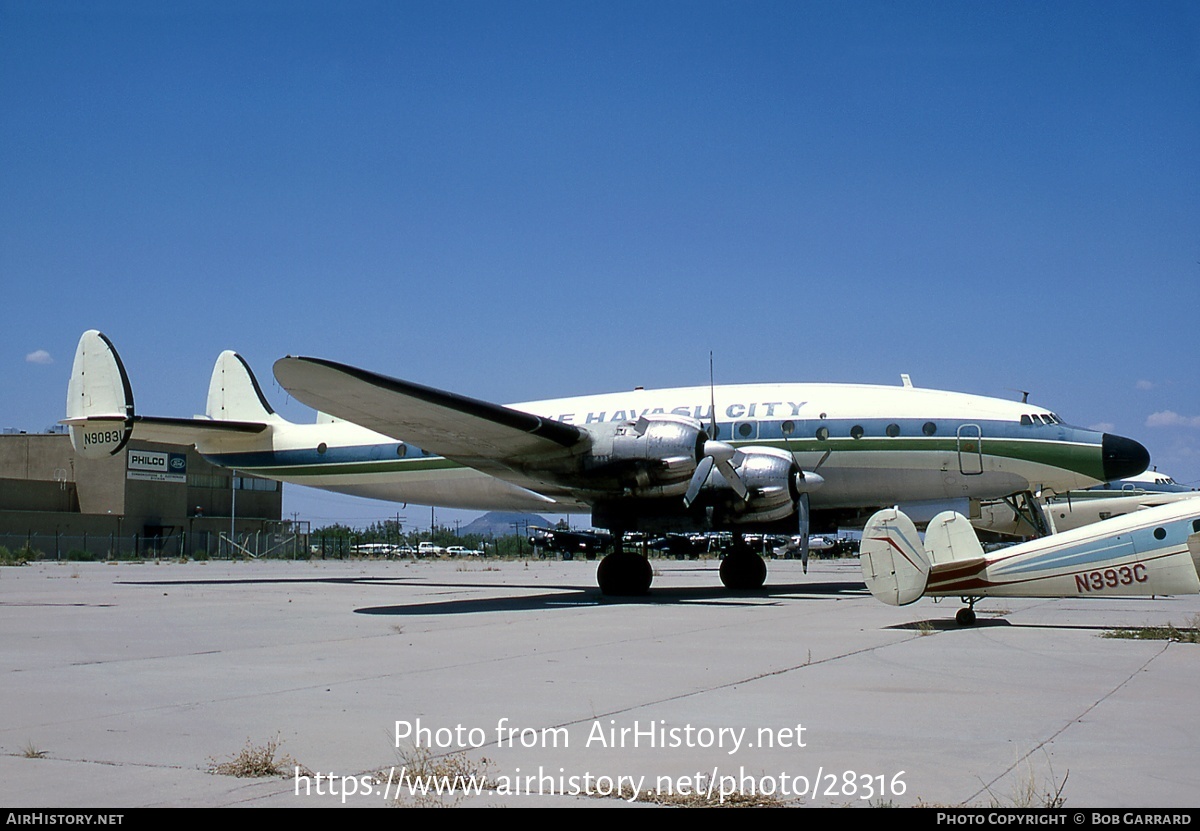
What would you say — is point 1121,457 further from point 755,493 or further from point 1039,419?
point 755,493

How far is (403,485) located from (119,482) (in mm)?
46884

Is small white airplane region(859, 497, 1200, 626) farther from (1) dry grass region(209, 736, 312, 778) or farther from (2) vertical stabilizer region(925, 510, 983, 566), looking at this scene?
(1) dry grass region(209, 736, 312, 778)

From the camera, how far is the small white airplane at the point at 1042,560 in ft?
38.2

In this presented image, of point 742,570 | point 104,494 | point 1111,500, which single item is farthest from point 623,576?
point 104,494

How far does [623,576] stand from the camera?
18047 mm

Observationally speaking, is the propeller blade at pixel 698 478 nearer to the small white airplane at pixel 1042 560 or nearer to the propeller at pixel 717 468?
the propeller at pixel 717 468

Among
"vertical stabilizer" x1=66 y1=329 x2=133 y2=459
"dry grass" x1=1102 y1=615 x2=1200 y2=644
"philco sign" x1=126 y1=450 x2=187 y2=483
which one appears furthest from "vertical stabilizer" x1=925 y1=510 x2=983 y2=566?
"philco sign" x1=126 y1=450 x2=187 y2=483

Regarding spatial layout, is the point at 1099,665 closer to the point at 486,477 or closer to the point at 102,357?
the point at 486,477

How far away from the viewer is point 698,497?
17.6 m

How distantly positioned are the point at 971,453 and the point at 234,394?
1831 centimetres

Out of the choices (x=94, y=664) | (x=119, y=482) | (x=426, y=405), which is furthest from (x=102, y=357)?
(x=119, y=482)

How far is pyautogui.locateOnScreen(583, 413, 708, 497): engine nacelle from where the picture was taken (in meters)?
16.8

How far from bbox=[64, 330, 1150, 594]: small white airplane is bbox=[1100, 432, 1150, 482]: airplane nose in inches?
1.4
